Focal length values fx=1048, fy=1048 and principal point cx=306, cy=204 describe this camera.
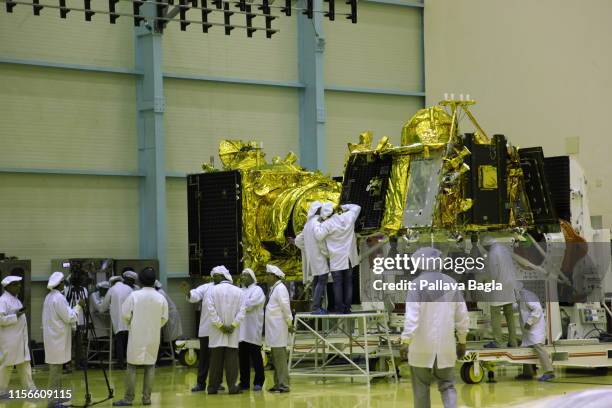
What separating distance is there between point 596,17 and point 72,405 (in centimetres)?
1333

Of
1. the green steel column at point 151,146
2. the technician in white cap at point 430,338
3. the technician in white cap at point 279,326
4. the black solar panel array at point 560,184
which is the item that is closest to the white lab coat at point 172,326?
the green steel column at point 151,146

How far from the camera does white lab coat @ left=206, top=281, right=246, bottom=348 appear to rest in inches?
537

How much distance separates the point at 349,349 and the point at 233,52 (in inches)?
330

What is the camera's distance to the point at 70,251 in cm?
2003

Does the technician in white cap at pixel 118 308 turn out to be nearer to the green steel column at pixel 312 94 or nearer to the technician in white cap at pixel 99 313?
the technician in white cap at pixel 99 313

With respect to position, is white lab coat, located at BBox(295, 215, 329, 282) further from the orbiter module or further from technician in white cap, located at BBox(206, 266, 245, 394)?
technician in white cap, located at BBox(206, 266, 245, 394)

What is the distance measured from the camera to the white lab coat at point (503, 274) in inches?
581

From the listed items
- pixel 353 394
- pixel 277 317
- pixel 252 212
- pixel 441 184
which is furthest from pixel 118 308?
pixel 441 184

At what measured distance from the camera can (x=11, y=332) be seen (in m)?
13.3

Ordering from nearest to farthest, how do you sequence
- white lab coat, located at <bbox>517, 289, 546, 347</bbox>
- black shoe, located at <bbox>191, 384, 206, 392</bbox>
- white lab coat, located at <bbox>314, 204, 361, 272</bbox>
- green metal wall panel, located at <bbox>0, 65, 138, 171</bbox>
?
1. white lab coat, located at <bbox>517, 289, 546, 347</bbox>
2. black shoe, located at <bbox>191, 384, 206, 392</bbox>
3. white lab coat, located at <bbox>314, 204, 361, 272</bbox>
4. green metal wall panel, located at <bbox>0, 65, 138, 171</bbox>

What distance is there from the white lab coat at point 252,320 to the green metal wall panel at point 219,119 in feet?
25.4

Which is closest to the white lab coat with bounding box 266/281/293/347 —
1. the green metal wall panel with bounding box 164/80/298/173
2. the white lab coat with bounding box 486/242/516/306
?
the white lab coat with bounding box 486/242/516/306

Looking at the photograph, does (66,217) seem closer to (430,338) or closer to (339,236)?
(339,236)

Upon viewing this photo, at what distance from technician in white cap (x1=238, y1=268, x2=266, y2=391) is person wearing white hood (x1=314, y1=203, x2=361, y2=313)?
46.6 inches
